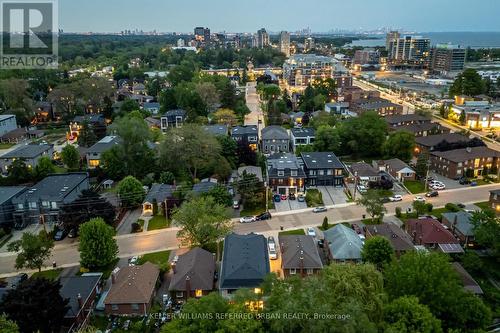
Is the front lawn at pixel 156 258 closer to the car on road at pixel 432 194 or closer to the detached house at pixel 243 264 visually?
the detached house at pixel 243 264

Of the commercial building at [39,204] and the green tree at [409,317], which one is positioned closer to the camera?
the green tree at [409,317]

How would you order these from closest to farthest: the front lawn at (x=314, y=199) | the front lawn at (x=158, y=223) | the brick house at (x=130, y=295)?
1. the brick house at (x=130, y=295)
2. the front lawn at (x=158, y=223)
3. the front lawn at (x=314, y=199)

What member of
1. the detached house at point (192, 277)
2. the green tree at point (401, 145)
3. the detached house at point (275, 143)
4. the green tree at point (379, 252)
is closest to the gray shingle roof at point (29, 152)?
the detached house at point (275, 143)

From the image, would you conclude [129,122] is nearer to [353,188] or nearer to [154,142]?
[154,142]

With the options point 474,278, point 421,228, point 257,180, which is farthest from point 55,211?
point 474,278

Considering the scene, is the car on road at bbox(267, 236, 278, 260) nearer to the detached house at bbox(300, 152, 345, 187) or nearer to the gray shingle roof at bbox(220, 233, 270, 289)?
the gray shingle roof at bbox(220, 233, 270, 289)

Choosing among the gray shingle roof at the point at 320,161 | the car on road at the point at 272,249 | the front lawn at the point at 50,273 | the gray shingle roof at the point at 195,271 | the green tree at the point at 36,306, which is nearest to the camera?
the green tree at the point at 36,306

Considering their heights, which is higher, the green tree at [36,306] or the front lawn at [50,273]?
the green tree at [36,306]

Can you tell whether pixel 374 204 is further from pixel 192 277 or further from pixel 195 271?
pixel 192 277
